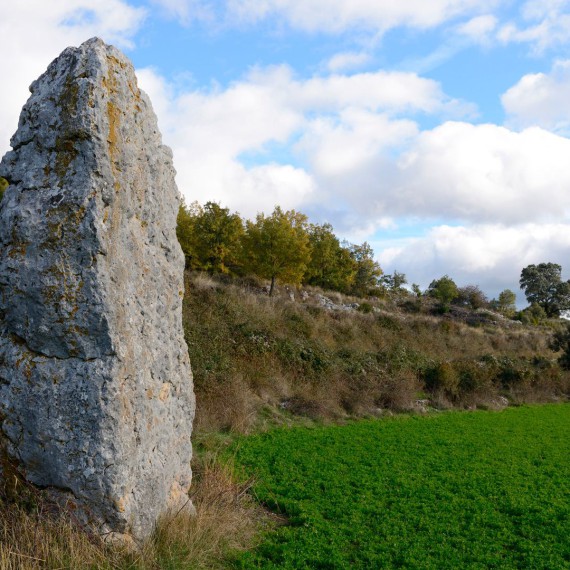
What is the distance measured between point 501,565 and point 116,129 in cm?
643

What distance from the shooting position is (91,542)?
4.98m

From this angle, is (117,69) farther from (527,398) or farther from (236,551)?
(527,398)

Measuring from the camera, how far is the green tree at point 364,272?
49.6 meters

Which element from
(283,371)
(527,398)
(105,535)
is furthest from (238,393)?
(527,398)

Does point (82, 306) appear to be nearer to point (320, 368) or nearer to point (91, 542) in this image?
point (91, 542)

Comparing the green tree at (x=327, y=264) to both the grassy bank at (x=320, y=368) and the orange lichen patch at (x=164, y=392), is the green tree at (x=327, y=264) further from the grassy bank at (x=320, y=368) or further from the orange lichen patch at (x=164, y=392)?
the orange lichen patch at (x=164, y=392)

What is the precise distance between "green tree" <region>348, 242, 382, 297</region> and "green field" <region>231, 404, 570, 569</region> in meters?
35.8

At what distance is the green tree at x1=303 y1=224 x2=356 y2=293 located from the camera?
4500cm

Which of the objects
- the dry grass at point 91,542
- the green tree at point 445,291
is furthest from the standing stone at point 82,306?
the green tree at point 445,291

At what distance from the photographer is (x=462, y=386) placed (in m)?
20.8

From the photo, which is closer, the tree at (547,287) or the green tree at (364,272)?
the green tree at (364,272)

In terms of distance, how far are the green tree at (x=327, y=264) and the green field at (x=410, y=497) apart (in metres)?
31.5

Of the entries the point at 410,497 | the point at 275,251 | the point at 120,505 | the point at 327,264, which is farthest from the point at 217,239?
the point at 120,505

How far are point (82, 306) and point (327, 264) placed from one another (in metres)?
40.8
